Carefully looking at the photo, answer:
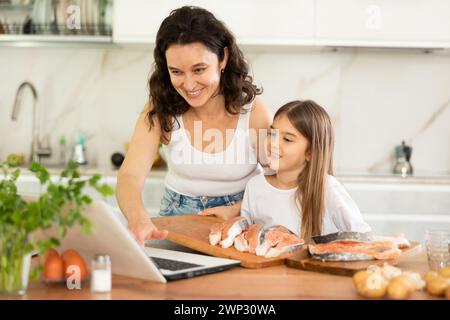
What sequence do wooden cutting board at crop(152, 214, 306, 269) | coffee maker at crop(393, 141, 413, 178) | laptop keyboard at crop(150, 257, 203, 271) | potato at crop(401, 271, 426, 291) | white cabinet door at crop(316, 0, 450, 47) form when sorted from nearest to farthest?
1. potato at crop(401, 271, 426, 291)
2. laptop keyboard at crop(150, 257, 203, 271)
3. wooden cutting board at crop(152, 214, 306, 269)
4. white cabinet door at crop(316, 0, 450, 47)
5. coffee maker at crop(393, 141, 413, 178)

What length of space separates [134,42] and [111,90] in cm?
54

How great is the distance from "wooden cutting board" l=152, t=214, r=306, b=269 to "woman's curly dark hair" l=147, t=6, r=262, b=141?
40 cm

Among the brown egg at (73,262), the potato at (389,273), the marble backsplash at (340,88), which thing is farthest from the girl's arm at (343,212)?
the marble backsplash at (340,88)

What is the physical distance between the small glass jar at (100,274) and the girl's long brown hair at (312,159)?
0.86 m

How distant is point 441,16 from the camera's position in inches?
154

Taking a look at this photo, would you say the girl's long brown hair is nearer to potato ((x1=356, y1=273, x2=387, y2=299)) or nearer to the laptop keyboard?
the laptop keyboard

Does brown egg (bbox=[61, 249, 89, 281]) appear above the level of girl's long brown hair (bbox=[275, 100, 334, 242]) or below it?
below

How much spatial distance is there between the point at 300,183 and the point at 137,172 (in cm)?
56

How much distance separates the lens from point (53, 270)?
144cm

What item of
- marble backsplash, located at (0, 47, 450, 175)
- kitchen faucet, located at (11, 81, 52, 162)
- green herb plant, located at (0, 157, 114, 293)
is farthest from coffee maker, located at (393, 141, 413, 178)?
green herb plant, located at (0, 157, 114, 293)

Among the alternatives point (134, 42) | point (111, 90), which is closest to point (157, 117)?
point (134, 42)

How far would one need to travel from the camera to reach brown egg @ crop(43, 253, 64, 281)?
4.74ft

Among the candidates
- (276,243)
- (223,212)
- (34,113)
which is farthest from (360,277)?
(34,113)
